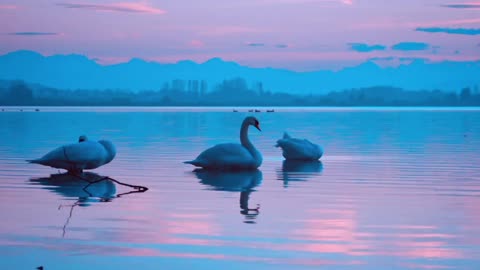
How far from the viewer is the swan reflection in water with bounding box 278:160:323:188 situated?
2064 centimetres

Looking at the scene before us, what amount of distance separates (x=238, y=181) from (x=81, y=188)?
353 centimetres

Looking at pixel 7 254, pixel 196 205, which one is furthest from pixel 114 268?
pixel 196 205

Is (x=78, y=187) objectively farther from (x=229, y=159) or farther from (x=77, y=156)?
(x=229, y=159)

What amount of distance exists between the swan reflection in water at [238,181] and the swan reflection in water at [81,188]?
1.84 metres

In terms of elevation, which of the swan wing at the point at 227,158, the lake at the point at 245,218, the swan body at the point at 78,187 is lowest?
the swan body at the point at 78,187

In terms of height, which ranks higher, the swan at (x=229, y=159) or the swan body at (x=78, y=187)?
the swan at (x=229, y=159)

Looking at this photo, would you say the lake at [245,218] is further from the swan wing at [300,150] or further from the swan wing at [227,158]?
the swan wing at [300,150]

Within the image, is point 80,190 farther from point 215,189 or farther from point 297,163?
point 297,163

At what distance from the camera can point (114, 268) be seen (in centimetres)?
962

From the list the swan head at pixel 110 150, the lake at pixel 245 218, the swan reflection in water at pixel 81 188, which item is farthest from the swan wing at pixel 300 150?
the swan reflection in water at pixel 81 188

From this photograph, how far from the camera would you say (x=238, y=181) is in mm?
19812

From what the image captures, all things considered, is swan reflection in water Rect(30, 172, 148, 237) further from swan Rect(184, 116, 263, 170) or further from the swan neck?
the swan neck

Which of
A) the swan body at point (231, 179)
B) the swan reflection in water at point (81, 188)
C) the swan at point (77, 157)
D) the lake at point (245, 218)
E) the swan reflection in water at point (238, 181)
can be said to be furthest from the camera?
the swan at point (77, 157)

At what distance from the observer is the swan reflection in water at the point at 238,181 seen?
14888 mm
